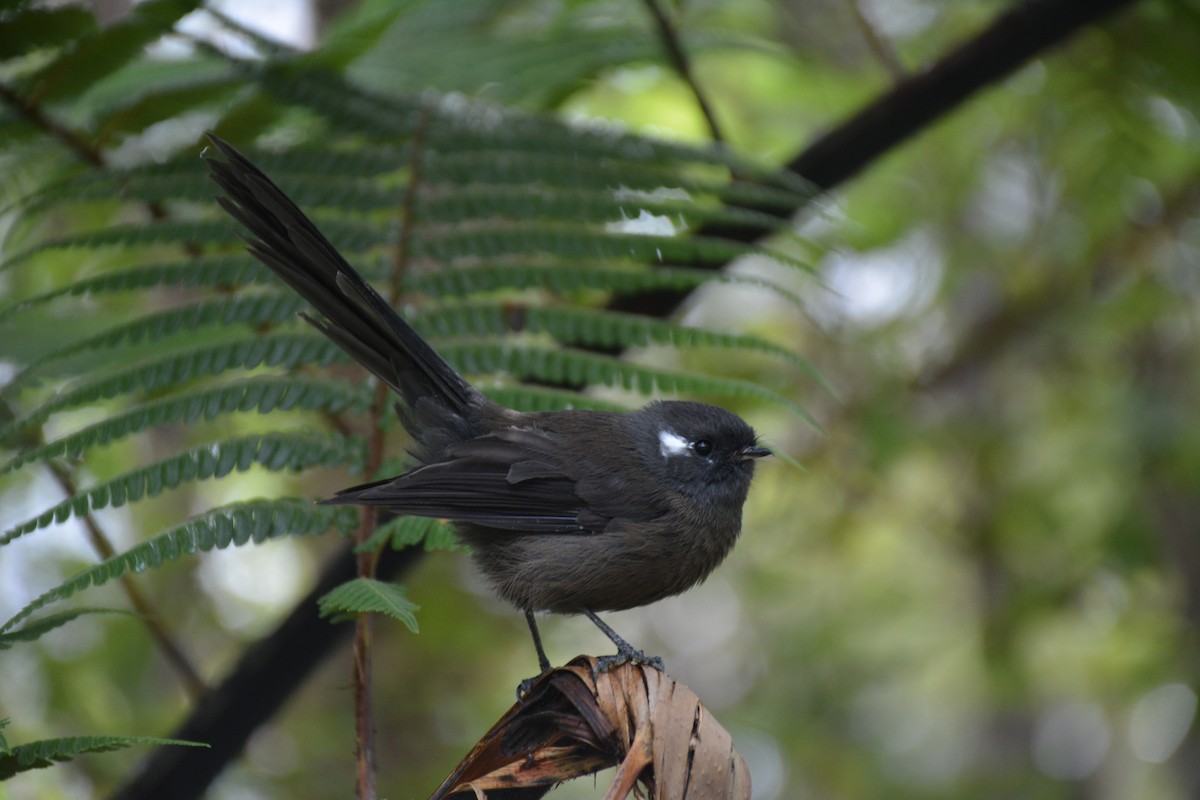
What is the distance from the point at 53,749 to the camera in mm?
1849


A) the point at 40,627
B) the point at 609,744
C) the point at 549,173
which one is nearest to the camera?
the point at 609,744

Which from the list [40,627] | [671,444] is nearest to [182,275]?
[40,627]

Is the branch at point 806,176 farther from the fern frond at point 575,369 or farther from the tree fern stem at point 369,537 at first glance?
the fern frond at point 575,369

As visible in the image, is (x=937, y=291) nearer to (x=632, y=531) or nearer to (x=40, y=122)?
(x=632, y=531)

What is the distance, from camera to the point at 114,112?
124 inches

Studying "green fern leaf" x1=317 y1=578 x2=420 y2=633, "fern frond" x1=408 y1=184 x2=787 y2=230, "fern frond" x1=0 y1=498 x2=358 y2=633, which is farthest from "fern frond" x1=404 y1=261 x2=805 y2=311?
"green fern leaf" x1=317 y1=578 x2=420 y2=633

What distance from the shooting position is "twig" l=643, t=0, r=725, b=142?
343cm

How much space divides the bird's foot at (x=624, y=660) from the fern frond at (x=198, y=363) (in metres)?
1.11

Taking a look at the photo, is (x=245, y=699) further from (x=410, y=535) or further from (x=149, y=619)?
(x=410, y=535)

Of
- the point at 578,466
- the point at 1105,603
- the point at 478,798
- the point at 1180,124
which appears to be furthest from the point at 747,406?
the point at 478,798

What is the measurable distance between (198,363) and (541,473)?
3.08ft

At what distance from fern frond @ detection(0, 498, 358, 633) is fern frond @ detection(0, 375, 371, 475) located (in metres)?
0.31

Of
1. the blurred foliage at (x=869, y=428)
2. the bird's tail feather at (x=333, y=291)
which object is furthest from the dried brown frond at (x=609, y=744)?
the blurred foliage at (x=869, y=428)

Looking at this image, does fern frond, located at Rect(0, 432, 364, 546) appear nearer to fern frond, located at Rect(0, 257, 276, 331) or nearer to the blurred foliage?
fern frond, located at Rect(0, 257, 276, 331)
